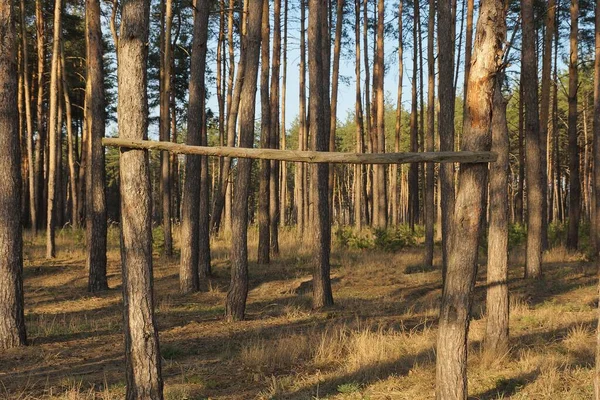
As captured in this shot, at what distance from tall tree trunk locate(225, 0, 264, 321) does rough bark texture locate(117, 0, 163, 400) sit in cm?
502

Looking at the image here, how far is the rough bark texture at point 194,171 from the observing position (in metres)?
13.3

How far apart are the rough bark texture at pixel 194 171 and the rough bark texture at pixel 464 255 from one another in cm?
847

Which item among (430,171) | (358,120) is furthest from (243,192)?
(358,120)

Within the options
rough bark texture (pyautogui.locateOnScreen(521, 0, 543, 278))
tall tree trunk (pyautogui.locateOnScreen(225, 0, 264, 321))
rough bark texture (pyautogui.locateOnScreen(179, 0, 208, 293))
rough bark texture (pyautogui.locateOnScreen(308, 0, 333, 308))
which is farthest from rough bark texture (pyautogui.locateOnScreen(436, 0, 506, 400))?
rough bark texture (pyautogui.locateOnScreen(521, 0, 543, 278))

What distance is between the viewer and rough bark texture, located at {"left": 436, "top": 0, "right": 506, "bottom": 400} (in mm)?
5430

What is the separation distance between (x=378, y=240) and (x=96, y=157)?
10738mm

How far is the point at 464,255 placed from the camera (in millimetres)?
5461

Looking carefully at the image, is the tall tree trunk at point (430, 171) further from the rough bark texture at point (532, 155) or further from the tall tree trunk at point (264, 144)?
the tall tree trunk at point (264, 144)

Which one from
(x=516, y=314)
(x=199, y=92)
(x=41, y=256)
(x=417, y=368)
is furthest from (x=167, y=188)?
(x=417, y=368)

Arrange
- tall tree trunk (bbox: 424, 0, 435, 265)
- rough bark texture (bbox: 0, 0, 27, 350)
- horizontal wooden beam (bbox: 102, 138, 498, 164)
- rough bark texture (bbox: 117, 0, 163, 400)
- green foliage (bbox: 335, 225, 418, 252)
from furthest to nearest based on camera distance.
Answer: green foliage (bbox: 335, 225, 418, 252) → tall tree trunk (bbox: 424, 0, 435, 265) → rough bark texture (bbox: 0, 0, 27, 350) → rough bark texture (bbox: 117, 0, 163, 400) → horizontal wooden beam (bbox: 102, 138, 498, 164)

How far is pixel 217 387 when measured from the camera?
6730 millimetres

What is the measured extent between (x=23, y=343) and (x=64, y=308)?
3761 mm

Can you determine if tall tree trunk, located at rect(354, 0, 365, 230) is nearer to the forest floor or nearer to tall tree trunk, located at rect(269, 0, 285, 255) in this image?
tall tree trunk, located at rect(269, 0, 285, 255)

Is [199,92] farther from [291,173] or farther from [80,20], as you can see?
[291,173]
